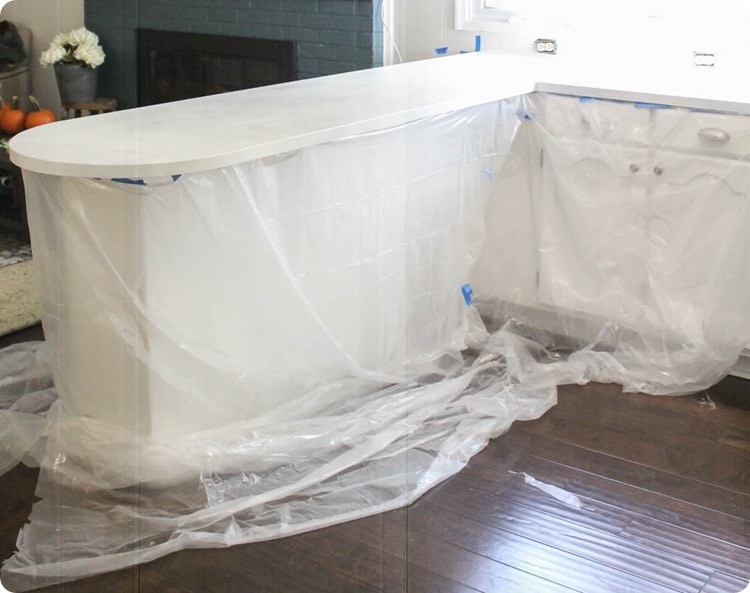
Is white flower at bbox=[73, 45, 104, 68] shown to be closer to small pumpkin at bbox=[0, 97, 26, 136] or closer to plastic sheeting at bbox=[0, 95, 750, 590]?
small pumpkin at bbox=[0, 97, 26, 136]

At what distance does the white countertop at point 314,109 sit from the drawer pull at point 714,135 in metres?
0.06

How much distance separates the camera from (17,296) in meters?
3.12

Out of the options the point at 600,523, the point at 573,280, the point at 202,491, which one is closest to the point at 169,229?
the point at 202,491

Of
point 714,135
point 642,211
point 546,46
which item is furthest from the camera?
point 546,46

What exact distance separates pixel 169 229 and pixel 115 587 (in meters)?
0.72

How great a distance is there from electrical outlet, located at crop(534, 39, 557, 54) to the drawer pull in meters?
0.87

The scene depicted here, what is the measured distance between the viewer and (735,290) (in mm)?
2752

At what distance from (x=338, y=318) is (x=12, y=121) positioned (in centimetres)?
241

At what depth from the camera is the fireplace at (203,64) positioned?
14.0 ft

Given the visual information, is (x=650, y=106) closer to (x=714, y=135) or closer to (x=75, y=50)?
(x=714, y=135)

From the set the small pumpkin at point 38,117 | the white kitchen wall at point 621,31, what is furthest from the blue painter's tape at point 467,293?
the small pumpkin at point 38,117

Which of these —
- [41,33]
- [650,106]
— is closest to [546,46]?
[650,106]

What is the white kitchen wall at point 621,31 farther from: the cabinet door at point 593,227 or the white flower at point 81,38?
the white flower at point 81,38

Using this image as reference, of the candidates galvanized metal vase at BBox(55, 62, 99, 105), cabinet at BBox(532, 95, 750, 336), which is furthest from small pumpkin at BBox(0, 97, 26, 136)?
cabinet at BBox(532, 95, 750, 336)
